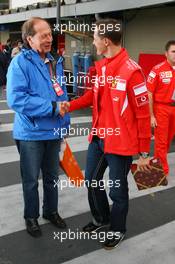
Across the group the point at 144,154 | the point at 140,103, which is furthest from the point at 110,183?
the point at 140,103

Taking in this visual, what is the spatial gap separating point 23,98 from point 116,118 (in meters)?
0.75

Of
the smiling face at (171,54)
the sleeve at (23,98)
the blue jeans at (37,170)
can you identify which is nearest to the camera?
the sleeve at (23,98)

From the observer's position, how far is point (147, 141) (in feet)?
10.3

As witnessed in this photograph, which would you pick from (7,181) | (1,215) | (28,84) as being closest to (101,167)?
(28,84)

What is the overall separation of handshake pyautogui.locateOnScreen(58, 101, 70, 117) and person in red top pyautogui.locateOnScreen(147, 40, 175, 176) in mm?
1885

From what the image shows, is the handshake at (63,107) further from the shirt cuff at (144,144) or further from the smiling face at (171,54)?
the smiling face at (171,54)

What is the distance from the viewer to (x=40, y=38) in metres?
3.19

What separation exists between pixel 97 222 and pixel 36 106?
1.28 metres

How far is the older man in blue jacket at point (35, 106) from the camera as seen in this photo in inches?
123

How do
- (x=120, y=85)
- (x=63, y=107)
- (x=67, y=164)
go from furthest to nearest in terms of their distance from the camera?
(x=67, y=164)
(x=63, y=107)
(x=120, y=85)

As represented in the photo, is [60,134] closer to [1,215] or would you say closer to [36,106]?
[36,106]

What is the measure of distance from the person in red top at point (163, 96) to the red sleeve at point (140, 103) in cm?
187

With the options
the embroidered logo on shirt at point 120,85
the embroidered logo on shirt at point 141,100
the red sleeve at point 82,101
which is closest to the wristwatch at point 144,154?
the embroidered logo on shirt at point 141,100

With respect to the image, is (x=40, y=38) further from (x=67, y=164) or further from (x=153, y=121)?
(x=153, y=121)
